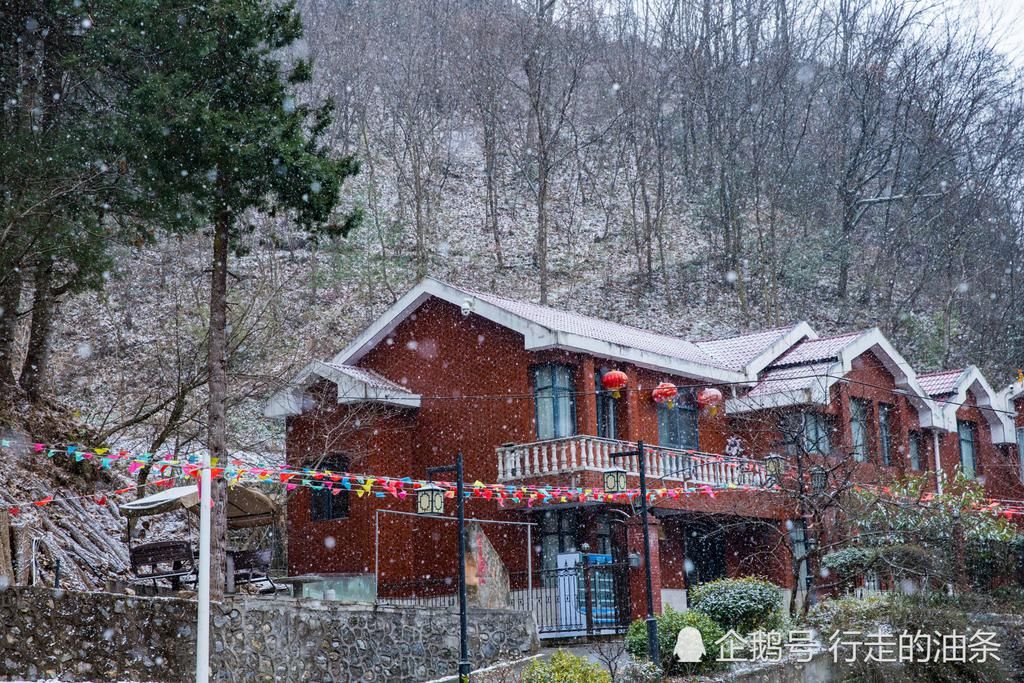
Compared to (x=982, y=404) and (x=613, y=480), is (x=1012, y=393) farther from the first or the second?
(x=613, y=480)

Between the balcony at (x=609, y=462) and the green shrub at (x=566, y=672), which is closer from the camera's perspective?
the green shrub at (x=566, y=672)

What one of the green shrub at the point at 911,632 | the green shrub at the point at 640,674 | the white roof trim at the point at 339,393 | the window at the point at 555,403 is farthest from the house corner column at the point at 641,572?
the green shrub at the point at 640,674

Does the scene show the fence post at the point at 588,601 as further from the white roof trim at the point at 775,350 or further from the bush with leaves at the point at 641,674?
the white roof trim at the point at 775,350

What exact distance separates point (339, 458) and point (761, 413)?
31.6ft

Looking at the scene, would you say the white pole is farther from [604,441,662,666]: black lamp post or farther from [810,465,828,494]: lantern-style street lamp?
[810,465,828,494]: lantern-style street lamp

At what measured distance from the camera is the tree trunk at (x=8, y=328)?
19.4 metres

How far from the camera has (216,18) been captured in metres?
17.0

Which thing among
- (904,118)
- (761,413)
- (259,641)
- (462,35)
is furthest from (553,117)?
(259,641)

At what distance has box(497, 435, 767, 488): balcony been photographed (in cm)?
2078

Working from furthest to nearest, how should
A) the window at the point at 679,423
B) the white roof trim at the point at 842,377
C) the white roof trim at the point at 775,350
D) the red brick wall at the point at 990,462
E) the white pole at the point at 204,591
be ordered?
1. the red brick wall at the point at 990,462
2. the white roof trim at the point at 775,350
3. the white roof trim at the point at 842,377
4. the window at the point at 679,423
5. the white pole at the point at 204,591

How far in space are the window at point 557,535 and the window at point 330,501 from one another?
14.2 feet

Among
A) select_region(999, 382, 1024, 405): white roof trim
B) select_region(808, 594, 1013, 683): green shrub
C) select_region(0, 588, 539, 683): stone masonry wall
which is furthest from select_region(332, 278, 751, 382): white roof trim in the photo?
select_region(999, 382, 1024, 405): white roof trim

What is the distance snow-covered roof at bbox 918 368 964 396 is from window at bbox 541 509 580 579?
13289mm

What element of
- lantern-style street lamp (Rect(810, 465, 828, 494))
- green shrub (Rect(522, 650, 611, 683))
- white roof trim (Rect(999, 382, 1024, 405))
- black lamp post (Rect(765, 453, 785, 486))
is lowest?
green shrub (Rect(522, 650, 611, 683))
